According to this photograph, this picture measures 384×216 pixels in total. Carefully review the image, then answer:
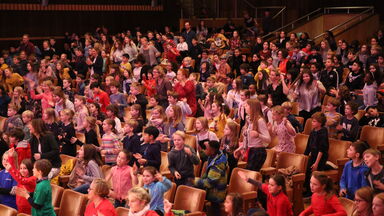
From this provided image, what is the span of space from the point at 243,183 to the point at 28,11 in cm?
1305

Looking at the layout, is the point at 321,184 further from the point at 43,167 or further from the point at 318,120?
the point at 43,167

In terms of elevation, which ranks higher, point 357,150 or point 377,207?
point 357,150

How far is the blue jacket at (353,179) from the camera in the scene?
6.73 meters

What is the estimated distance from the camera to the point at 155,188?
645 cm

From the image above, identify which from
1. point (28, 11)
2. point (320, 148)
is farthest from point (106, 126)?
point (28, 11)

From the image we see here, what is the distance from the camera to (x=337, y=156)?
27.5 feet

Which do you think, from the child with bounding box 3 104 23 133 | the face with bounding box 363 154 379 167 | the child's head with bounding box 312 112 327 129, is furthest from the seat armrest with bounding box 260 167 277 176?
the child with bounding box 3 104 23 133

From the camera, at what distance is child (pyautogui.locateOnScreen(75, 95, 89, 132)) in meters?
9.70

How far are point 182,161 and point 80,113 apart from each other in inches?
122

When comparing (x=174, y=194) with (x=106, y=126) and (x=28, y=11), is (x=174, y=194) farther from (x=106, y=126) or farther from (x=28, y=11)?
(x=28, y=11)

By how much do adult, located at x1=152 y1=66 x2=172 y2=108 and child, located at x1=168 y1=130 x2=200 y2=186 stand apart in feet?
13.4

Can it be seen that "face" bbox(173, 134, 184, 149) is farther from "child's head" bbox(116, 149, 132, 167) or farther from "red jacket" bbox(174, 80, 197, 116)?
"red jacket" bbox(174, 80, 197, 116)

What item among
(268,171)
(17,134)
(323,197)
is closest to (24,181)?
(17,134)

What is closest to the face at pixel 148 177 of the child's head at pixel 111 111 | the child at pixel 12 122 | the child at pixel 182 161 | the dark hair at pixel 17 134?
the child at pixel 182 161
